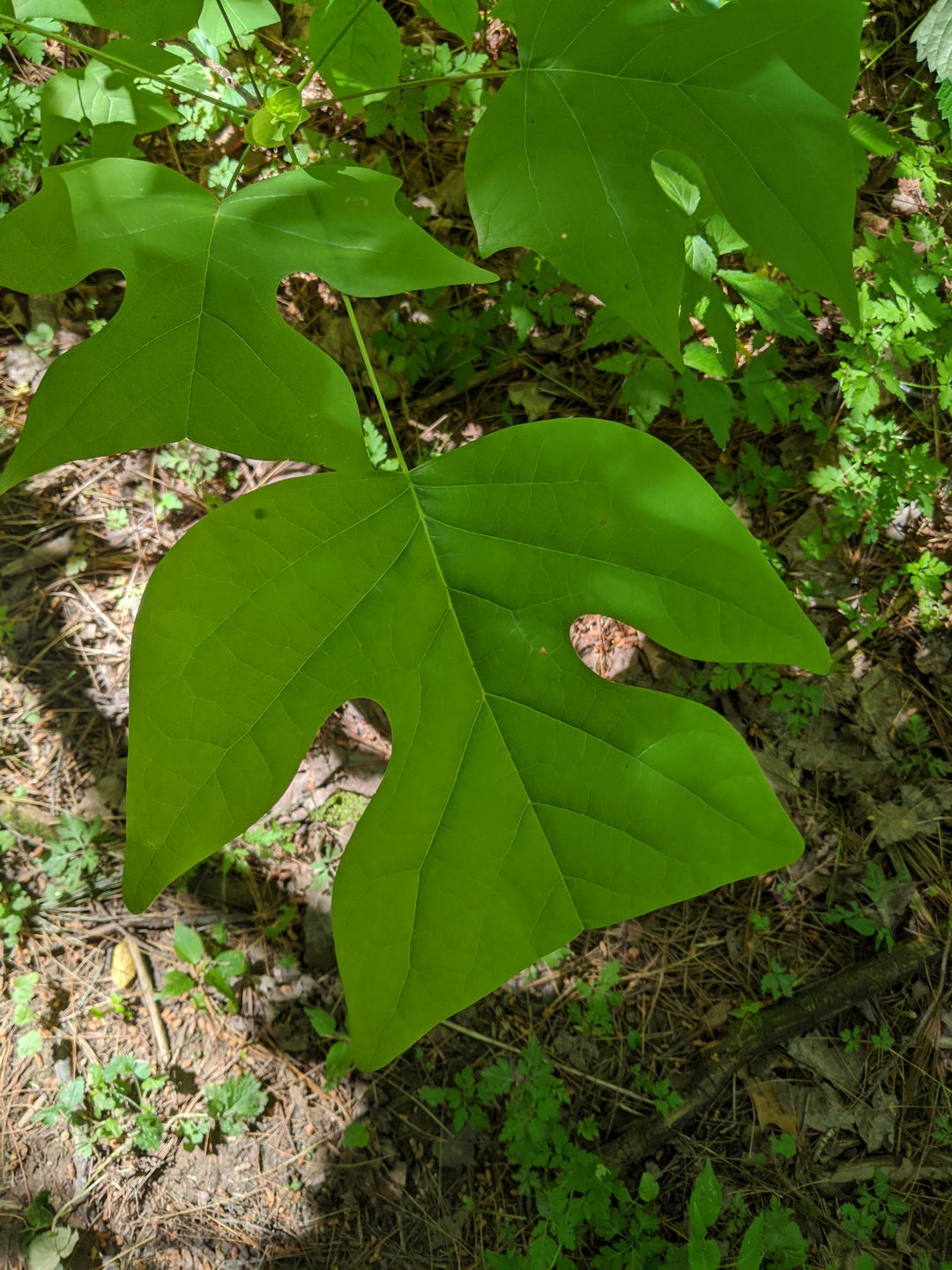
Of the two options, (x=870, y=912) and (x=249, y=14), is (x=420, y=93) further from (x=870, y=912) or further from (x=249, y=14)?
(x=870, y=912)

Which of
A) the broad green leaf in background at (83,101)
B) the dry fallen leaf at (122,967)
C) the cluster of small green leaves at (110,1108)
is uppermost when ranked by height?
the broad green leaf in background at (83,101)

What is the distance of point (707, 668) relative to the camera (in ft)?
8.71

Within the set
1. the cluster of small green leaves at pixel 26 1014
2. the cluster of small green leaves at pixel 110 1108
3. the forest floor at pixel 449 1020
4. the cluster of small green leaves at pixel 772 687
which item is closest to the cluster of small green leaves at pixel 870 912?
the forest floor at pixel 449 1020

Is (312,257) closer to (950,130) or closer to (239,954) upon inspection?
(239,954)

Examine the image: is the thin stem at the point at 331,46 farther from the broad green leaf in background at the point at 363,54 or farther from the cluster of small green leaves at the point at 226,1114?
the cluster of small green leaves at the point at 226,1114

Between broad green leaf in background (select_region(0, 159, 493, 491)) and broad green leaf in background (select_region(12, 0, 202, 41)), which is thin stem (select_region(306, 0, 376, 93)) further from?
broad green leaf in background (select_region(0, 159, 493, 491))

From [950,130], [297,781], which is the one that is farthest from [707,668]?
[950,130]

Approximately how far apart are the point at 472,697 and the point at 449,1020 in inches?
69.9

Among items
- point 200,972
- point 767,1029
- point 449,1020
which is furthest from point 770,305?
point 200,972

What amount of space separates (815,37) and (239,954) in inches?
100

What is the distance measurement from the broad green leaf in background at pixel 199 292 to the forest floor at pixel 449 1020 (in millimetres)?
1527

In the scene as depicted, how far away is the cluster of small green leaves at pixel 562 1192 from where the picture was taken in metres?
2.35

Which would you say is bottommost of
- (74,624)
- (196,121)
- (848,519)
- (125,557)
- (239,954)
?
(239,954)

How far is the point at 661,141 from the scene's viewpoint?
119 cm
